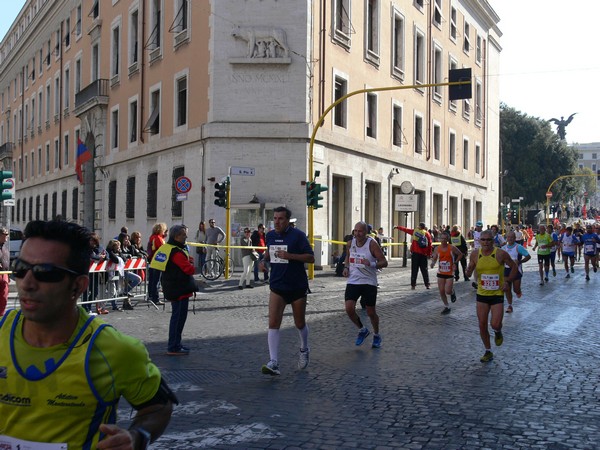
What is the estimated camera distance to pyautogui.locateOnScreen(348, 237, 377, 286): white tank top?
9844 millimetres

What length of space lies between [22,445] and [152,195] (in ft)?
93.8

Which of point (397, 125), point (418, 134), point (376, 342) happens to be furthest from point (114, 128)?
point (376, 342)

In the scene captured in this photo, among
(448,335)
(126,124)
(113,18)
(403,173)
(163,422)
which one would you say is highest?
(113,18)

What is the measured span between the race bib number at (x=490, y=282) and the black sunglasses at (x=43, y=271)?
766 centimetres

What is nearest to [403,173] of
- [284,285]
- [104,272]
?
[104,272]

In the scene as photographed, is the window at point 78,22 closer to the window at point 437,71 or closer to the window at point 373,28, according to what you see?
the window at point 373,28

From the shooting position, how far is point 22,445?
2.08 meters

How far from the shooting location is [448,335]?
35.7 feet

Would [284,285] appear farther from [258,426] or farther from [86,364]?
[86,364]

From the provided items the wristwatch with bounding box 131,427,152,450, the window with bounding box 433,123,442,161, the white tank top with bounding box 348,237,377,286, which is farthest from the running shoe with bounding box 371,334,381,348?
the window with bounding box 433,123,442,161

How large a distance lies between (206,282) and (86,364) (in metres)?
18.2

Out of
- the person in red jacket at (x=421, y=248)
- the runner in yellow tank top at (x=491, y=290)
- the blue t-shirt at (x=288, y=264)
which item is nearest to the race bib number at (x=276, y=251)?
the blue t-shirt at (x=288, y=264)

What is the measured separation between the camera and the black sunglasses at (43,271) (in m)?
2.09

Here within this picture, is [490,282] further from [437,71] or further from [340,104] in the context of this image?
[437,71]
